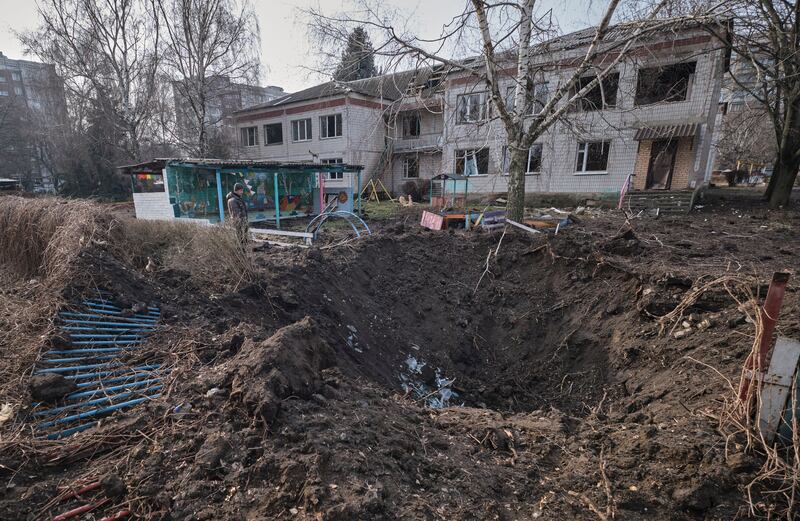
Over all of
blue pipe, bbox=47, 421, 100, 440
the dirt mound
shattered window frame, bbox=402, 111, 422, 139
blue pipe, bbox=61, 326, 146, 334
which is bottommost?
blue pipe, bbox=47, 421, 100, 440

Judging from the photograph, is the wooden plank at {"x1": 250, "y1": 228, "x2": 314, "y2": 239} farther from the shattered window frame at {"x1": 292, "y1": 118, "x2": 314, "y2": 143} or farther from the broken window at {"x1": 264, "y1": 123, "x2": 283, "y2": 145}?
the broken window at {"x1": 264, "y1": 123, "x2": 283, "y2": 145}

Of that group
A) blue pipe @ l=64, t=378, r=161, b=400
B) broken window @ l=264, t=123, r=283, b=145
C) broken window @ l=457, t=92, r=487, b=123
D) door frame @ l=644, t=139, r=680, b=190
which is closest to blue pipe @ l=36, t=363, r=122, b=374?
blue pipe @ l=64, t=378, r=161, b=400

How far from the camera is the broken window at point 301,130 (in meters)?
27.4

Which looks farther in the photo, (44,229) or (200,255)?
(44,229)

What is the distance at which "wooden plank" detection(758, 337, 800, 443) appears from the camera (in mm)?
2334

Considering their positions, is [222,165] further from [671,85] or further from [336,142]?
[671,85]

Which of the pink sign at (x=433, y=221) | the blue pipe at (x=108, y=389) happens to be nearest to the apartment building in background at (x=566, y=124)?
the pink sign at (x=433, y=221)

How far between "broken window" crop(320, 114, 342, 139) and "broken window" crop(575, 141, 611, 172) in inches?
600

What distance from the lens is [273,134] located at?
2925 cm

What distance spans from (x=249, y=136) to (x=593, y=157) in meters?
24.7

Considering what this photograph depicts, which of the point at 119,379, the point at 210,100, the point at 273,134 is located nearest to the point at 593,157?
the point at 119,379

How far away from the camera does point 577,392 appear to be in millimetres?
4668

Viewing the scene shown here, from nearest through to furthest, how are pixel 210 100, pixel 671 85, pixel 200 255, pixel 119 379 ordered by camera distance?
pixel 119 379
pixel 200 255
pixel 671 85
pixel 210 100

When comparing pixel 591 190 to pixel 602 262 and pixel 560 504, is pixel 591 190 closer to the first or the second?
pixel 602 262
